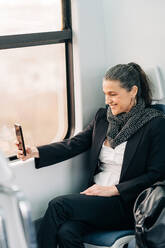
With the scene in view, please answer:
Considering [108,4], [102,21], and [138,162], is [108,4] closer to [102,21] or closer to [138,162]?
[102,21]

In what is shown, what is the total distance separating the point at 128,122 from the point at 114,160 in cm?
24

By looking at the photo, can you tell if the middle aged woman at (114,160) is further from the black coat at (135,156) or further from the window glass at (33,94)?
the window glass at (33,94)

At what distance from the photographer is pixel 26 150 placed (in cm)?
278

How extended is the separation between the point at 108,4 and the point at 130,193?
1316 millimetres

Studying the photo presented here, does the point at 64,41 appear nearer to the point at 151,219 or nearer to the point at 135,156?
the point at 135,156

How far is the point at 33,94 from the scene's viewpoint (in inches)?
123

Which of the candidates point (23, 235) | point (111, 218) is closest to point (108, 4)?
point (111, 218)

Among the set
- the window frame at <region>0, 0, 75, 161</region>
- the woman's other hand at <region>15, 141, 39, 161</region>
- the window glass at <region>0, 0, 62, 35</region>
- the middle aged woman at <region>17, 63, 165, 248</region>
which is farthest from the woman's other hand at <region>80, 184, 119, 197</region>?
the window glass at <region>0, 0, 62, 35</region>

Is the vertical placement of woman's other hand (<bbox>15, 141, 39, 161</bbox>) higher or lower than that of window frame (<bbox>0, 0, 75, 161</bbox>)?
lower

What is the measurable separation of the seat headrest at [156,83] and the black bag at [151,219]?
2.24 feet

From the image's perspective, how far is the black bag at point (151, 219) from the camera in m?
2.32

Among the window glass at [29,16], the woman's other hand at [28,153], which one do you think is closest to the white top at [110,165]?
the woman's other hand at [28,153]

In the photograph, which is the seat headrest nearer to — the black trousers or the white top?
the white top

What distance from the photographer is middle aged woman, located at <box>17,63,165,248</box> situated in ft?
8.68
